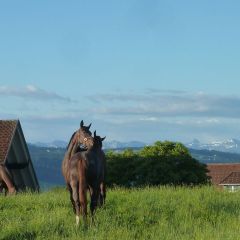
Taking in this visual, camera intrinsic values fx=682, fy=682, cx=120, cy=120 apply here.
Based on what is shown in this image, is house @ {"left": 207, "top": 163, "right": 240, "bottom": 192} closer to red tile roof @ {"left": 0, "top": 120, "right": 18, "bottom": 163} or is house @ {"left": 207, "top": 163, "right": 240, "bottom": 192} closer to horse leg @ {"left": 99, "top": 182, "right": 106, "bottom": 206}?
red tile roof @ {"left": 0, "top": 120, "right": 18, "bottom": 163}

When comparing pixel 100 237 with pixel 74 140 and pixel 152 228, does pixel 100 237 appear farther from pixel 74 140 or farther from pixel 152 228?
pixel 74 140

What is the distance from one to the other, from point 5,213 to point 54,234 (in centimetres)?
313

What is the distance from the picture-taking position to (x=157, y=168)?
147ft

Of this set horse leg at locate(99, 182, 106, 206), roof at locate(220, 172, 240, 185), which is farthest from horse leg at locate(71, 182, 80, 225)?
roof at locate(220, 172, 240, 185)

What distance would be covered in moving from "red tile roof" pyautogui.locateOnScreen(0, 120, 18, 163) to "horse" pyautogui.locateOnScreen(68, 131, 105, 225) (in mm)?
24813

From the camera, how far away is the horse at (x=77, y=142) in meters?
16.2

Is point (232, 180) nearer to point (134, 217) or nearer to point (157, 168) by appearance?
point (157, 168)

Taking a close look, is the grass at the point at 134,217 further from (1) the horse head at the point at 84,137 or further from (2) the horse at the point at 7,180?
(2) the horse at the point at 7,180

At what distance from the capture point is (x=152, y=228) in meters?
15.2

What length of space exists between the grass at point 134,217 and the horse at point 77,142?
1.14 metres

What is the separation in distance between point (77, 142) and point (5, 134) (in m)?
27.0

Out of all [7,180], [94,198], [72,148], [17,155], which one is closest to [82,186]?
[94,198]

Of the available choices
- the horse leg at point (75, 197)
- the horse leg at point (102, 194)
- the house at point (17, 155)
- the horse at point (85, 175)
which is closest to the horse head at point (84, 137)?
the horse at point (85, 175)

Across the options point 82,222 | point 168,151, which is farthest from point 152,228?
point 168,151
